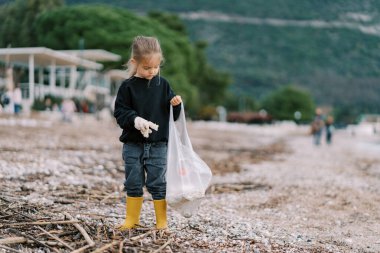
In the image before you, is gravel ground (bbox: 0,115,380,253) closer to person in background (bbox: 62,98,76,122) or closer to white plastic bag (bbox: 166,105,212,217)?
white plastic bag (bbox: 166,105,212,217)

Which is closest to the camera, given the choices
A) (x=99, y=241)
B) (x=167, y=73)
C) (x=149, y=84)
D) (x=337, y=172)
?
(x=99, y=241)

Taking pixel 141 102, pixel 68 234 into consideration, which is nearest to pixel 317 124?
pixel 141 102

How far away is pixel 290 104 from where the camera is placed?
413 ft

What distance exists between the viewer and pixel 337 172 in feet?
35.4

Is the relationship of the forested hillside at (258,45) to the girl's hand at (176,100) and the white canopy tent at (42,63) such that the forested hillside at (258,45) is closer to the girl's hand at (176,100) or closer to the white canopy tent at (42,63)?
the white canopy tent at (42,63)

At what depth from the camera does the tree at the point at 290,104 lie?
12481cm

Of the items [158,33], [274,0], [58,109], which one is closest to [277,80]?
[274,0]

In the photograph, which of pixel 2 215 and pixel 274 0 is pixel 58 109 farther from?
pixel 274 0

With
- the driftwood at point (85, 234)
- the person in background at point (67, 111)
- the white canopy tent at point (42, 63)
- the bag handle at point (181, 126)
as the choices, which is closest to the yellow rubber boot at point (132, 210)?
the driftwood at point (85, 234)

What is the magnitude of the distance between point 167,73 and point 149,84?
45925mm

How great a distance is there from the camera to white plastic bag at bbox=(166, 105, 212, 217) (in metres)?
4.00

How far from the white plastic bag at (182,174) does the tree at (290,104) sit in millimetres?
122378

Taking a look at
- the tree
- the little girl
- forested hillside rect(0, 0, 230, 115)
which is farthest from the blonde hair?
the tree

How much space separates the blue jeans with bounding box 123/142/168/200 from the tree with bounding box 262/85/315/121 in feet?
402
